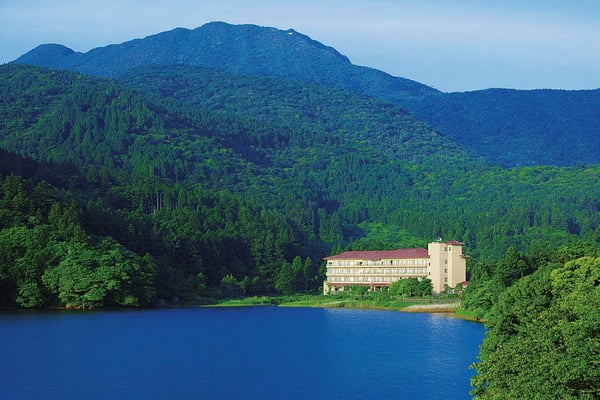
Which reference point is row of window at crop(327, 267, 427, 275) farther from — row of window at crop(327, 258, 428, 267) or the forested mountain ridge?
the forested mountain ridge

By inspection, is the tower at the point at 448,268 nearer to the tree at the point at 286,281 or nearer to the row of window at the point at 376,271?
the row of window at the point at 376,271

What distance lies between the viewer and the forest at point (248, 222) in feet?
123

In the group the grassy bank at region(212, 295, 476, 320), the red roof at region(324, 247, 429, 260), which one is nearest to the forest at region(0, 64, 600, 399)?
the grassy bank at region(212, 295, 476, 320)

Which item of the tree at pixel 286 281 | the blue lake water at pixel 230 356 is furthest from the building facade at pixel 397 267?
the blue lake water at pixel 230 356

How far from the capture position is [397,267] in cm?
10100

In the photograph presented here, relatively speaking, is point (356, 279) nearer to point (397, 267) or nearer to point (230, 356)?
point (397, 267)

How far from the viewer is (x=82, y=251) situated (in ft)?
255

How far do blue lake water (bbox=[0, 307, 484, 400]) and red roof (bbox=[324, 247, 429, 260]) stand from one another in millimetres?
26751

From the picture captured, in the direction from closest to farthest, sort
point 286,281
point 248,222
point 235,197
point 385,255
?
point 286,281 → point 385,255 → point 248,222 → point 235,197

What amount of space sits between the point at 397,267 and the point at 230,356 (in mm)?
53103

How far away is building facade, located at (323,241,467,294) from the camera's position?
93500mm

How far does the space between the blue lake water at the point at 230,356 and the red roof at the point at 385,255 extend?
26751 mm

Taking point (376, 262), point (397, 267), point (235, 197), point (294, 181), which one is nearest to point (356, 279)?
point (376, 262)

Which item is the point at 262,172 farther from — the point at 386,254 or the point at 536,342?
the point at 536,342
